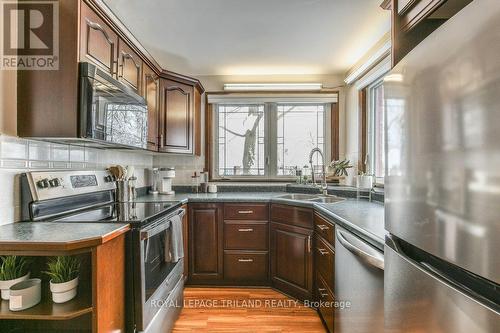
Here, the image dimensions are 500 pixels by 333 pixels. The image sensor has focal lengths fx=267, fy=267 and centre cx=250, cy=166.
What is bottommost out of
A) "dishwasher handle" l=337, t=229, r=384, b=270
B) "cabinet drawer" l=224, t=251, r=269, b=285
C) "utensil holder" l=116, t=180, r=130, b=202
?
"cabinet drawer" l=224, t=251, r=269, b=285

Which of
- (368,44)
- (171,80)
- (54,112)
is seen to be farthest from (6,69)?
(368,44)

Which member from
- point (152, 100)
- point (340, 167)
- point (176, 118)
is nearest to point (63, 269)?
point (152, 100)

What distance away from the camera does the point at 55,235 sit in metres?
1.18

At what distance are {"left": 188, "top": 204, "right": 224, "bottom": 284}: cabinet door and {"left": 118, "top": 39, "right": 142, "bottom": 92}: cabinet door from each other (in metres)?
1.24

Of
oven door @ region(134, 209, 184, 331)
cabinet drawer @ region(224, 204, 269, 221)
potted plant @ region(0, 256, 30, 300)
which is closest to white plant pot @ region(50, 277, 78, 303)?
potted plant @ region(0, 256, 30, 300)

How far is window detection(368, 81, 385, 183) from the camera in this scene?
2.66 m

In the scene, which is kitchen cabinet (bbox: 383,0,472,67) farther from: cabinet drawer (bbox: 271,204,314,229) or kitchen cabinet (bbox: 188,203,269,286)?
kitchen cabinet (bbox: 188,203,269,286)

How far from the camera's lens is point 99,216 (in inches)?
64.5

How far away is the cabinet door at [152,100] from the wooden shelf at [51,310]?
4.79 ft

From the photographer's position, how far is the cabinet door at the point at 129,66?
75.4 inches

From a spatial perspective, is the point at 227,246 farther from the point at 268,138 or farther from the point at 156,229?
the point at 268,138

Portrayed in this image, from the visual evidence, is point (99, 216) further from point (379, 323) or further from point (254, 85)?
point (254, 85)

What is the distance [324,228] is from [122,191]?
5.43 feet

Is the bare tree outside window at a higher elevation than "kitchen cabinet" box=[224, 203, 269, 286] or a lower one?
higher
